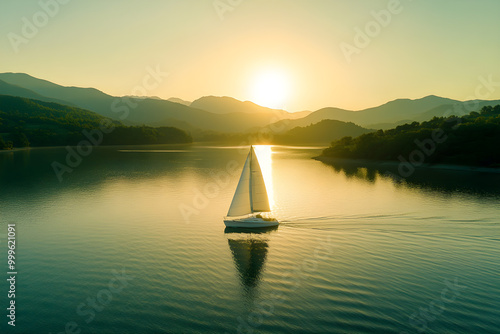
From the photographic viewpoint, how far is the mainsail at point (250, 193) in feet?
121

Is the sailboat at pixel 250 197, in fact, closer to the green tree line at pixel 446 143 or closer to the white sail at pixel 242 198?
the white sail at pixel 242 198

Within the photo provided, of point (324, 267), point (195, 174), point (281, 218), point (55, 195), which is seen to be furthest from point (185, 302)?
point (195, 174)

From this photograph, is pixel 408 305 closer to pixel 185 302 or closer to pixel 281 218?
pixel 185 302

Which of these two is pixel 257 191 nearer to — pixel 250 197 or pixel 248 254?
pixel 250 197

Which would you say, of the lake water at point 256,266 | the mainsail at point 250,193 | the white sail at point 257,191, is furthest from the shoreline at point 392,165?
the mainsail at point 250,193

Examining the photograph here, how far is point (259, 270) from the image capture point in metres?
25.9

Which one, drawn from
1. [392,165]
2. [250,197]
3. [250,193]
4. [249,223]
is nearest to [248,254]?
[249,223]

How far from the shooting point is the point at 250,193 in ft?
121

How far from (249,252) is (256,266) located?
11.3 ft

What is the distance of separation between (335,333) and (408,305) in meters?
6.27

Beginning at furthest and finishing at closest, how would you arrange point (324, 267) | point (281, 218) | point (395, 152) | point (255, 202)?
point (395, 152) → point (281, 218) → point (255, 202) → point (324, 267)

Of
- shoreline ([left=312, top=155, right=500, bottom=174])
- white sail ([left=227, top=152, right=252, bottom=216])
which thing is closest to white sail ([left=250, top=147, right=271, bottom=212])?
white sail ([left=227, top=152, right=252, bottom=216])

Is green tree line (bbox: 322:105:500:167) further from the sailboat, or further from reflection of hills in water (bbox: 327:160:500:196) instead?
the sailboat

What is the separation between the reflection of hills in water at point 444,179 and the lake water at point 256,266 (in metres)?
7.46
